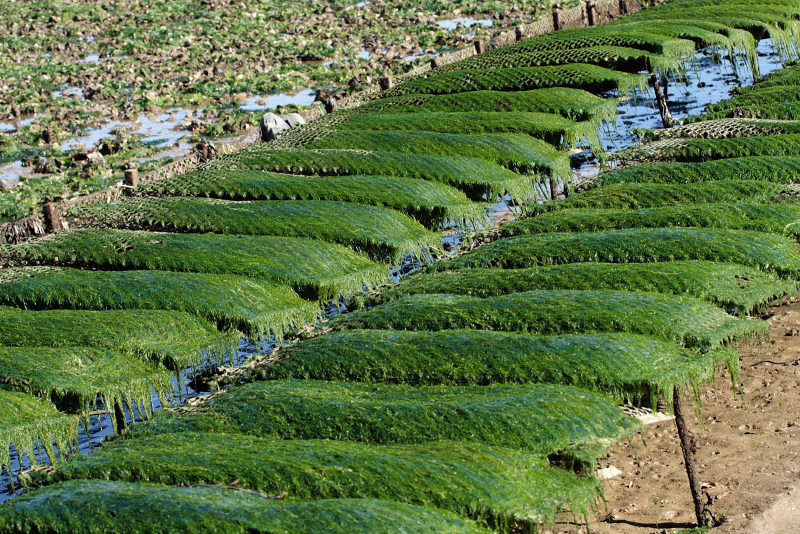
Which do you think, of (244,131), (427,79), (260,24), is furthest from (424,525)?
(260,24)

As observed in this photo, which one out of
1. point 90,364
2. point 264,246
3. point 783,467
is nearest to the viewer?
point 783,467

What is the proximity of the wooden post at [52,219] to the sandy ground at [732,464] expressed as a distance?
17.7m

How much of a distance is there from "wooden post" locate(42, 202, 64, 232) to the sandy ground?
58.2 ft

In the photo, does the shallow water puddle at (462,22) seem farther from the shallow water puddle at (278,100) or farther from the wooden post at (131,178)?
the wooden post at (131,178)

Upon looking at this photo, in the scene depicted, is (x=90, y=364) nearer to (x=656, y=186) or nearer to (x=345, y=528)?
(x=345, y=528)

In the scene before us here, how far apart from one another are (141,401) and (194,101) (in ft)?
105

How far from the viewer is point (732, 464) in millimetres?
20031

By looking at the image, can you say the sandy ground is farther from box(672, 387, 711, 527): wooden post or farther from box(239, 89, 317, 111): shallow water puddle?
box(239, 89, 317, 111): shallow water puddle

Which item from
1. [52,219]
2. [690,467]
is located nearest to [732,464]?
[690,467]

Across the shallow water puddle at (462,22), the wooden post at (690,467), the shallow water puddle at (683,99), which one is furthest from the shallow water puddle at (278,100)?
the wooden post at (690,467)

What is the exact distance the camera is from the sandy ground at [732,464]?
60.2 feet

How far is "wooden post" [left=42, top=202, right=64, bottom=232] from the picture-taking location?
29094 millimetres

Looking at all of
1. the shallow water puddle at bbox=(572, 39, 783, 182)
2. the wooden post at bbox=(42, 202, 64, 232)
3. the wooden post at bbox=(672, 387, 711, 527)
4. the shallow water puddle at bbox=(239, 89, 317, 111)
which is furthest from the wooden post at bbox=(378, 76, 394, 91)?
the wooden post at bbox=(672, 387, 711, 527)

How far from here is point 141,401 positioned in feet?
Answer: 70.9
